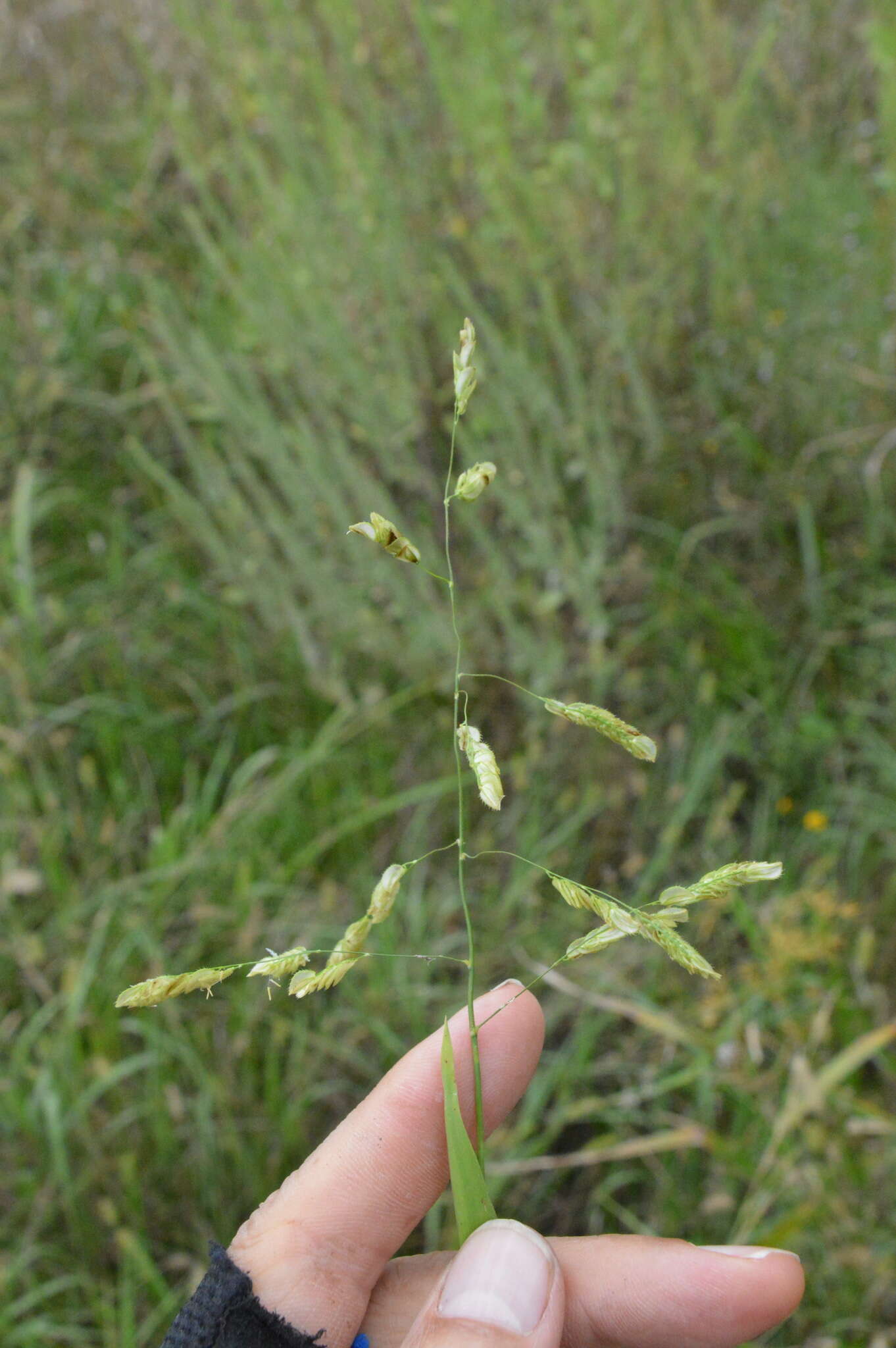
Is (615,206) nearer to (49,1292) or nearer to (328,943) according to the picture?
(328,943)

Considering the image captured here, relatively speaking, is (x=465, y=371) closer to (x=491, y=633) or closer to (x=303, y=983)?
(x=303, y=983)

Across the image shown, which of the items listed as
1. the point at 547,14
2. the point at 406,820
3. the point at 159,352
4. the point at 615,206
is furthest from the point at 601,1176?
the point at 547,14

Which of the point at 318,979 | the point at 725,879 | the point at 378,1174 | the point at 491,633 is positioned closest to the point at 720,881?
the point at 725,879

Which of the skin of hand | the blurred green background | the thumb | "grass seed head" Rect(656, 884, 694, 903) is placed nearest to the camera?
"grass seed head" Rect(656, 884, 694, 903)

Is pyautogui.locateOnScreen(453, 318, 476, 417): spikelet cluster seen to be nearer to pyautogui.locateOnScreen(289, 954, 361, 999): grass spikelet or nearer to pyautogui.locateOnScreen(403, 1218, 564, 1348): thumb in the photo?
pyautogui.locateOnScreen(289, 954, 361, 999): grass spikelet

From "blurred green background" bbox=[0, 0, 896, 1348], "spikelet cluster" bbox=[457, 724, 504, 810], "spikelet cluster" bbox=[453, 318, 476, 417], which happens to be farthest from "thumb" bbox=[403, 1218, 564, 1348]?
"spikelet cluster" bbox=[453, 318, 476, 417]

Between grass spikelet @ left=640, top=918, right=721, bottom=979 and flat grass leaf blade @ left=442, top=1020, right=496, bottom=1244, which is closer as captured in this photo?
grass spikelet @ left=640, top=918, right=721, bottom=979

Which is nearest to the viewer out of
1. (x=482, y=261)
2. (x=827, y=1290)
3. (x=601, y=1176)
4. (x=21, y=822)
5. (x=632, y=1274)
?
(x=632, y=1274)

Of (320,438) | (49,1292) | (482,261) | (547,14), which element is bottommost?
(49,1292)
